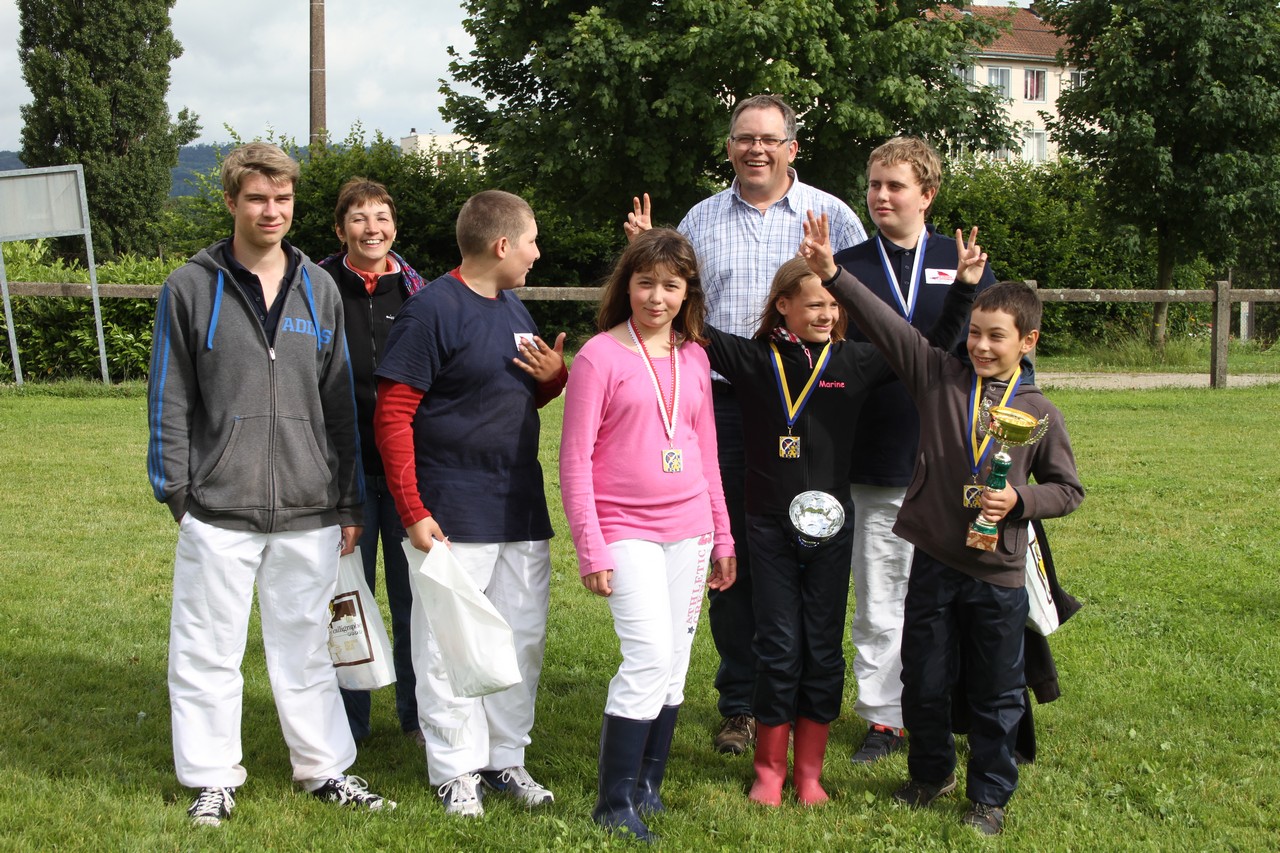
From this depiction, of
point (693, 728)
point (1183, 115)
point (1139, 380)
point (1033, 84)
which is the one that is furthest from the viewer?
point (1033, 84)

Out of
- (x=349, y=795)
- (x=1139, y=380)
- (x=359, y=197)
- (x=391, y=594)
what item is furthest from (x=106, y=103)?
(x=349, y=795)

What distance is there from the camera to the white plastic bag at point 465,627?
359cm

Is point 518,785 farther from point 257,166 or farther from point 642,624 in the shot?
point 257,166

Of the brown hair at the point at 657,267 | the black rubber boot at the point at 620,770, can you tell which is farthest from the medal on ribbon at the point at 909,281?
the black rubber boot at the point at 620,770

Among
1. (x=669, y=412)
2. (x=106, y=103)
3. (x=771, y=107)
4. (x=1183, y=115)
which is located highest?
(x=106, y=103)

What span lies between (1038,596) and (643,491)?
136 cm

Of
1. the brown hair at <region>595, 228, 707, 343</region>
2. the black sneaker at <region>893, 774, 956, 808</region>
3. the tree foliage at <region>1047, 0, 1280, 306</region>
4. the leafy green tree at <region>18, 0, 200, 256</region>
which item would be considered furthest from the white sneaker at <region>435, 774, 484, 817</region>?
the leafy green tree at <region>18, 0, 200, 256</region>

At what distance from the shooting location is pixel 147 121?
4044cm

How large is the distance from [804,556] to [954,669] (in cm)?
60

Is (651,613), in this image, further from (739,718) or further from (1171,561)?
(1171,561)

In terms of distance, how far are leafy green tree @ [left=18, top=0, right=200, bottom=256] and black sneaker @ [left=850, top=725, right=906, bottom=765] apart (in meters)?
39.3

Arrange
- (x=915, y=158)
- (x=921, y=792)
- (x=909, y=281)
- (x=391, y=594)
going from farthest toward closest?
(x=391, y=594)
(x=909, y=281)
(x=915, y=158)
(x=921, y=792)

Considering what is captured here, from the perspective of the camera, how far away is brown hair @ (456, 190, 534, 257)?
3.82 meters

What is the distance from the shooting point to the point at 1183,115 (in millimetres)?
21266
